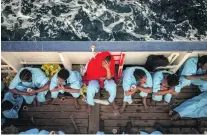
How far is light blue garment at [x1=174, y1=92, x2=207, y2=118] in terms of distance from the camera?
6352mm

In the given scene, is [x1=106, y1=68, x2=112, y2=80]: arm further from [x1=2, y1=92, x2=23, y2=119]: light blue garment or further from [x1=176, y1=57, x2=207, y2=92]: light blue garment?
[x1=2, y1=92, x2=23, y2=119]: light blue garment

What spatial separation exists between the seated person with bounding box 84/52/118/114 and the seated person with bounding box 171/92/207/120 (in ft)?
4.96

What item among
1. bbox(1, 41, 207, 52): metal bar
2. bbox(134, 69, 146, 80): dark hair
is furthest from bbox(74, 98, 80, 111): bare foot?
bbox(1, 41, 207, 52): metal bar

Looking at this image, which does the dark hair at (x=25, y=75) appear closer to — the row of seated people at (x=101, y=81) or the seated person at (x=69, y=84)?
the row of seated people at (x=101, y=81)

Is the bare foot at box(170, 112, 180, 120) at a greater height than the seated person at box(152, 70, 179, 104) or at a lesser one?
lesser

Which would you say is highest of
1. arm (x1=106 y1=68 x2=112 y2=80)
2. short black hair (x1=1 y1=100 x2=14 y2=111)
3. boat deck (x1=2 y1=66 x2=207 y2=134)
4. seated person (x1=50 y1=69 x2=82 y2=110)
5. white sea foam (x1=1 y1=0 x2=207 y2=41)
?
white sea foam (x1=1 y1=0 x2=207 y2=41)

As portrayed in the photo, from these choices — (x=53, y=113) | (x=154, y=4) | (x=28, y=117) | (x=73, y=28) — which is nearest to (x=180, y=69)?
(x=154, y=4)

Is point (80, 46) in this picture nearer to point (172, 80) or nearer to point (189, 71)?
point (172, 80)

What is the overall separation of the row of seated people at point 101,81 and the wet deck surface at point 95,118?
404mm

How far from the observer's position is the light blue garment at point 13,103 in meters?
6.26

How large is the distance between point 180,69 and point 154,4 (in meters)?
1.49

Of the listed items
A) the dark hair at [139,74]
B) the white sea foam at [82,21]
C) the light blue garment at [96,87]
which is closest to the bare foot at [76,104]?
the light blue garment at [96,87]

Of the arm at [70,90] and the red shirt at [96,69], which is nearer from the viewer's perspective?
the red shirt at [96,69]

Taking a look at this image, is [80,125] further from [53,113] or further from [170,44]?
[170,44]
